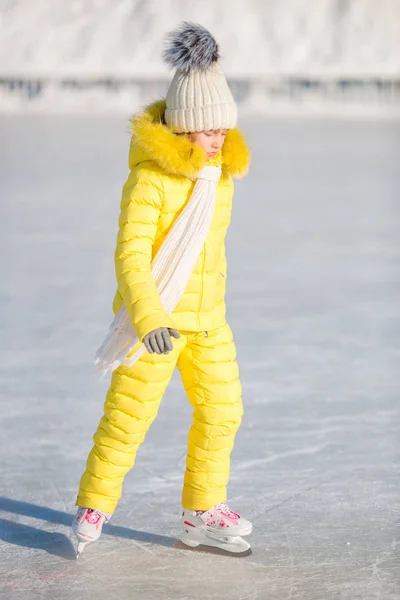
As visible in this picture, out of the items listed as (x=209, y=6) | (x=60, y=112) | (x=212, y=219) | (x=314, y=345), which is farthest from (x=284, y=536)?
(x=209, y=6)

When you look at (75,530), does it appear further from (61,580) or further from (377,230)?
(377,230)

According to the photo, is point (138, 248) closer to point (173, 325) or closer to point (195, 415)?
point (173, 325)

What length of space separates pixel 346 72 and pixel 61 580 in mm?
16415

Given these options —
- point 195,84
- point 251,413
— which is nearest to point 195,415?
point 195,84

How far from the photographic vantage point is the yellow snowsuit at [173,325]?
7.38 feet

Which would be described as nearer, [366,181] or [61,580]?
[61,580]

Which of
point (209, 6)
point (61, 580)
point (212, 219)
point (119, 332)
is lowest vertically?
point (61, 580)

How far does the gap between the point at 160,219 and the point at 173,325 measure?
0.23 metres

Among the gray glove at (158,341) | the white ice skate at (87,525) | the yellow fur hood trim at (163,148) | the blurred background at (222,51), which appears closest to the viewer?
the gray glove at (158,341)

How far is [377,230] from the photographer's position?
20.9ft

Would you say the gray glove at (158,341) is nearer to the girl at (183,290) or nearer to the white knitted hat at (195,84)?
the girl at (183,290)

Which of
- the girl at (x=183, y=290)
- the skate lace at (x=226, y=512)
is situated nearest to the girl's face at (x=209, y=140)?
the girl at (x=183, y=290)

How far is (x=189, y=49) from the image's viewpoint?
227 centimetres

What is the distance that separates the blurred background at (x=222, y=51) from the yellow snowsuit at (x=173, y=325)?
481 inches
